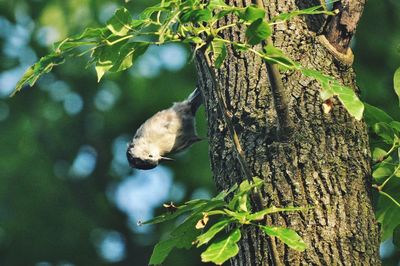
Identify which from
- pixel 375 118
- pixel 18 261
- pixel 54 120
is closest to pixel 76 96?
pixel 54 120

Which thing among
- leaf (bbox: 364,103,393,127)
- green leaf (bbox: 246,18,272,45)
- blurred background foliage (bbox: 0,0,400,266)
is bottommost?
blurred background foliage (bbox: 0,0,400,266)

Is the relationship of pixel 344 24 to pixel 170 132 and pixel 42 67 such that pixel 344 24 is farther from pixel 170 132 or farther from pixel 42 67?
pixel 170 132

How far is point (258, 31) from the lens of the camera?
207 cm

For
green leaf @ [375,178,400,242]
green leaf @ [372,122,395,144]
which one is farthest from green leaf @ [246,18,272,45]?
green leaf @ [375,178,400,242]

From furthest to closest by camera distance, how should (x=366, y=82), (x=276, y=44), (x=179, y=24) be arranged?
(x=366, y=82), (x=276, y=44), (x=179, y=24)

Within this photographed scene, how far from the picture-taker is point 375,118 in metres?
2.79

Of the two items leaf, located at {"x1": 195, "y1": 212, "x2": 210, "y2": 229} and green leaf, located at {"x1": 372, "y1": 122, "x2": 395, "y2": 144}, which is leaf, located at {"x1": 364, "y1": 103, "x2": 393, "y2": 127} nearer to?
green leaf, located at {"x1": 372, "y1": 122, "x2": 395, "y2": 144}

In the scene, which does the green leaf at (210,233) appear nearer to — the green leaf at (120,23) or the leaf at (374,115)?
the green leaf at (120,23)

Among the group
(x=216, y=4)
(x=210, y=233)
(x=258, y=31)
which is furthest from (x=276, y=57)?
(x=210, y=233)

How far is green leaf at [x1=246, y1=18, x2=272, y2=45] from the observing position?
207 centimetres

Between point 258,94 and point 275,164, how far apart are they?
0.25 m

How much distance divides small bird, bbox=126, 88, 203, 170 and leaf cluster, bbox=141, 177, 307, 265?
2810 millimetres

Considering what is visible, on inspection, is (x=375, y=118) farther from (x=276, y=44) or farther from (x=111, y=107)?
(x=111, y=107)

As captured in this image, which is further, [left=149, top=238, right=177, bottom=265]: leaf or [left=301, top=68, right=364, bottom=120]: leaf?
[left=149, top=238, right=177, bottom=265]: leaf
